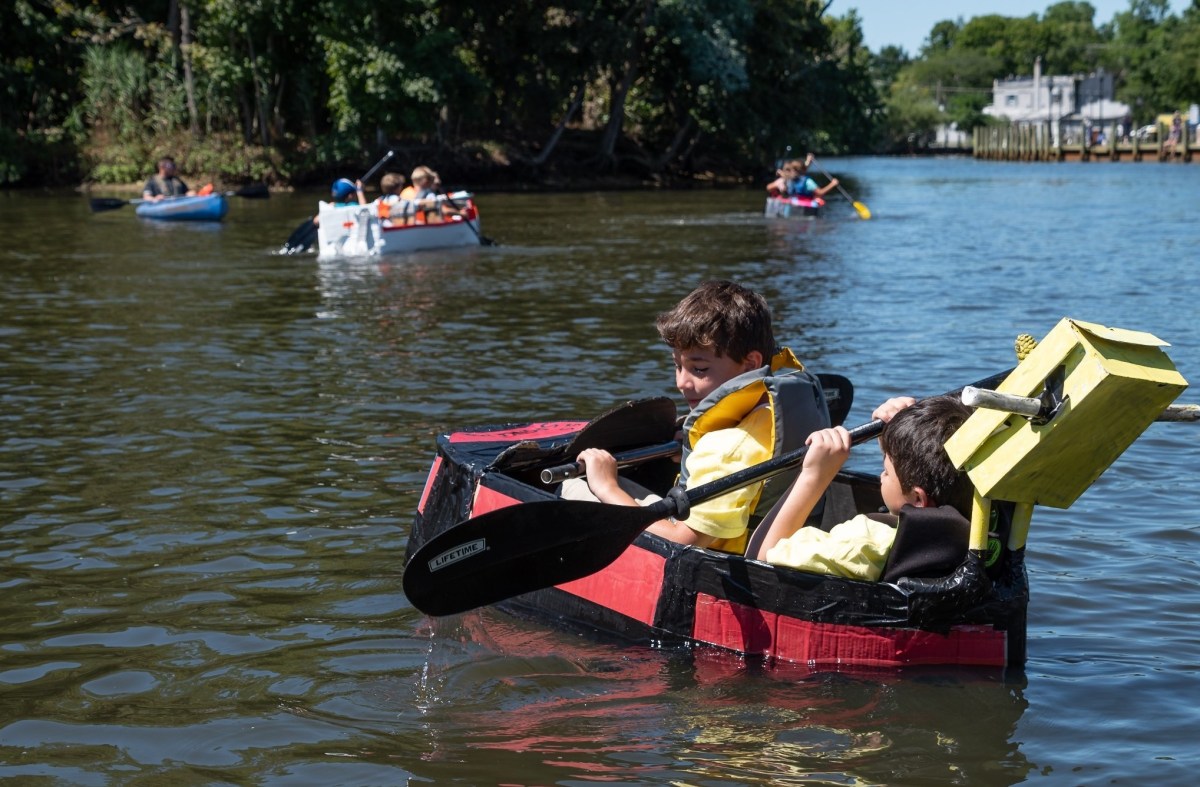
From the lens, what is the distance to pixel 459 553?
467 centimetres

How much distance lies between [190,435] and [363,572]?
8.69ft

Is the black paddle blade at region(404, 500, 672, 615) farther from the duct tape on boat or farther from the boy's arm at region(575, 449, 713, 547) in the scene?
the boy's arm at region(575, 449, 713, 547)

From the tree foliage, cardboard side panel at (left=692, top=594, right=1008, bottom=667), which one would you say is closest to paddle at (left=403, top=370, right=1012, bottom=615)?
cardboard side panel at (left=692, top=594, right=1008, bottom=667)

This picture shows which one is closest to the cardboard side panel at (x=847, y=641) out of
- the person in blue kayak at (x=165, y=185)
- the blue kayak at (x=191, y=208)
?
the blue kayak at (x=191, y=208)

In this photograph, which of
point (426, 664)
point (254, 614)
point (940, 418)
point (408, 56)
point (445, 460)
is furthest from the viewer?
point (408, 56)

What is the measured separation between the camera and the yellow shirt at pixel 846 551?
452cm

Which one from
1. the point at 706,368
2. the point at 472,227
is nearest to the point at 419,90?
the point at 472,227

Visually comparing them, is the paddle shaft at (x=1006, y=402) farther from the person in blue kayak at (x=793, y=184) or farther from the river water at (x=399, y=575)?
the person in blue kayak at (x=793, y=184)

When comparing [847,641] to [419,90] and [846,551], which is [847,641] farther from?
[419,90]

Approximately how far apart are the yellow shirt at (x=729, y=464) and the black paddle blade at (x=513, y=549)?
28cm

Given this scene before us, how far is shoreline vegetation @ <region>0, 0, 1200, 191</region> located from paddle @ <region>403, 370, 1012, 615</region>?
30.2 metres

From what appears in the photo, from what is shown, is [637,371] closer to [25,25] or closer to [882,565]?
[882,565]

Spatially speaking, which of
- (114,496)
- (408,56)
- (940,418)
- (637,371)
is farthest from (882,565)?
(408,56)

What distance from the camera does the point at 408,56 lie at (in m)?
34.2
